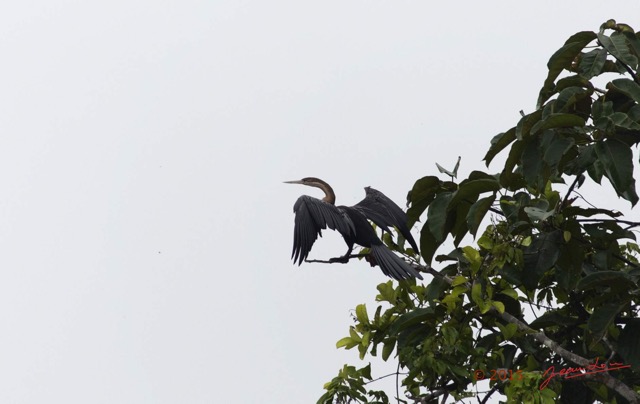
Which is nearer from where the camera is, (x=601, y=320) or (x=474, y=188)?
(x=601, y=320)

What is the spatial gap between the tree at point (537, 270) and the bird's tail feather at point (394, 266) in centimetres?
5

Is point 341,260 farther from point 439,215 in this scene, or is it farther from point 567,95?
point 567,95

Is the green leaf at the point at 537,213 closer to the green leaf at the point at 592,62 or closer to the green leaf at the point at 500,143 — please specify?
the green leaf at the point at 500,143

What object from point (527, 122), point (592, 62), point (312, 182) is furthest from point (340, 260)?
point (312, 182)

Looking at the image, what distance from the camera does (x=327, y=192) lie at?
6590 mm

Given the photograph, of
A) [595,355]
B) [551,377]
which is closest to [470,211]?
[551,377]

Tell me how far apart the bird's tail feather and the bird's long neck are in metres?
1.34

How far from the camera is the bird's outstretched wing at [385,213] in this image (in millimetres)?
5304

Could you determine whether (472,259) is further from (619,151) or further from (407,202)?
(619,151)

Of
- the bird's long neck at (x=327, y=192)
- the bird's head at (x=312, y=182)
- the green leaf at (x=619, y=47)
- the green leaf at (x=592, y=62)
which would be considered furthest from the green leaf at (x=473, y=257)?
the bird's head at (x=312, y=182)

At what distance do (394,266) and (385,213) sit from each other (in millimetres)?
641

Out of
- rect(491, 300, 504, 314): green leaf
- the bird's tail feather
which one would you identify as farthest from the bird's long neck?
rect(491, 300, 504, 314): green leaf

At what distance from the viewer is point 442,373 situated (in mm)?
4402

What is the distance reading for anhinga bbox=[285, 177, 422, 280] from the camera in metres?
5.00
